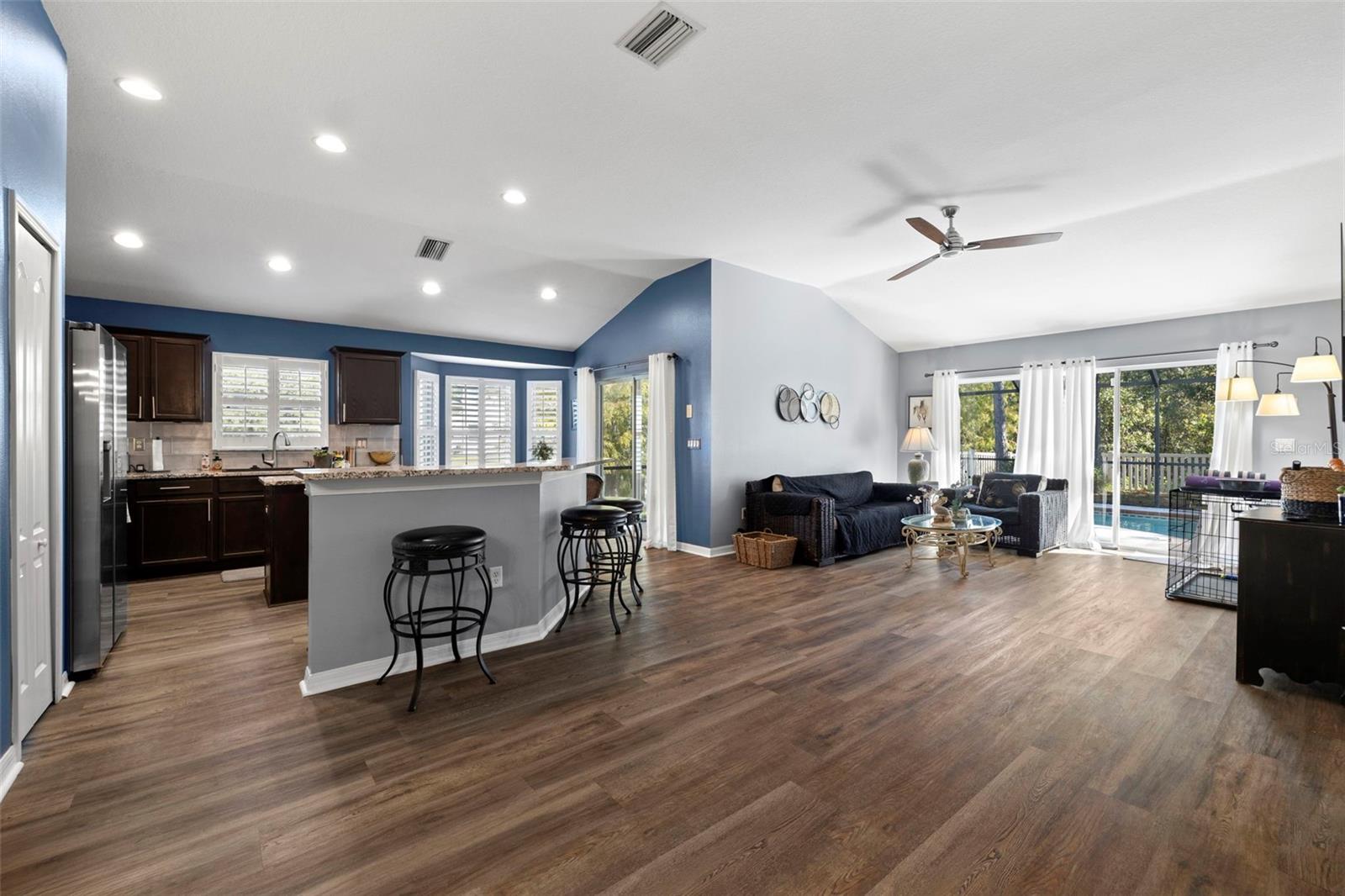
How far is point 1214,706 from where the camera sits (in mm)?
2660

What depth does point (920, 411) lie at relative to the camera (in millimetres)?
8148

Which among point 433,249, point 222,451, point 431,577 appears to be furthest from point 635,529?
point 222,451

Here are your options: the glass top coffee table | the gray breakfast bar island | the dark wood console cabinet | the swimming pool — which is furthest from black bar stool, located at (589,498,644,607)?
the swimming pool

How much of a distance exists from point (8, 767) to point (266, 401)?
4878 millimetres

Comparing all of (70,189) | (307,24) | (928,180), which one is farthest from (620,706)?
(70,189)

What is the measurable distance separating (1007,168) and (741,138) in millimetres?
1864

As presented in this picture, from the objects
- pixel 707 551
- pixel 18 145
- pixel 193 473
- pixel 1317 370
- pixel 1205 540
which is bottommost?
pixel 707 551

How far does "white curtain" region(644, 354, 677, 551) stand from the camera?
630 cm

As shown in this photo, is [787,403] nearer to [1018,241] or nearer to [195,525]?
[1018,241]

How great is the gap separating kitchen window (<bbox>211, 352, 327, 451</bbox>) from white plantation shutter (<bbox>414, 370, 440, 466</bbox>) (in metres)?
1.03

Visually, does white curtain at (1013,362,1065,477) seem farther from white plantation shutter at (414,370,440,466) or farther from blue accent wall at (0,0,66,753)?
blue accent wall at (0,0,66,753)

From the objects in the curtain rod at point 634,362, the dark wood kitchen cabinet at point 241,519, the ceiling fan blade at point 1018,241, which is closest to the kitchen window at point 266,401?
the dark wood kitchen cabinet at point 241,519

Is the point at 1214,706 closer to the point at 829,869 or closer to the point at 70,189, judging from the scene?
the point at 829,869

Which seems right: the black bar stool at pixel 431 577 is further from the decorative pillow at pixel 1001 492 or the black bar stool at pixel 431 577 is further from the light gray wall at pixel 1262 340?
the light gray wall at pixel 1262 340
